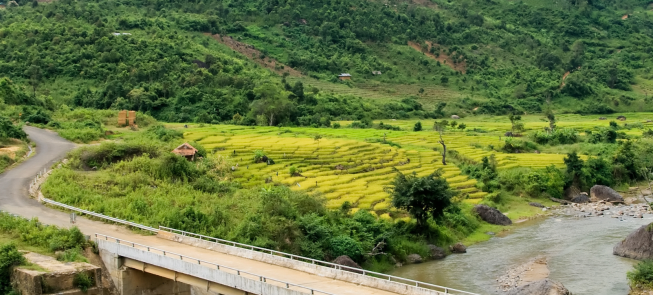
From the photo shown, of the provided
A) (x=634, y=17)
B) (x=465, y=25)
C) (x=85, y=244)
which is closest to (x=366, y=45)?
(x=465, y=25)

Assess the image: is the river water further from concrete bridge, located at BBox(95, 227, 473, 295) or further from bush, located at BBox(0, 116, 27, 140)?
bush, located at BBox(0, 116, 27, 140)

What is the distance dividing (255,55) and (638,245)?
8394cm

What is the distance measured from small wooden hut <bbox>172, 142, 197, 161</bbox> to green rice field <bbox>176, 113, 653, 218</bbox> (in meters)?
3.07

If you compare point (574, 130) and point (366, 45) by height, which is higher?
point (366, 45)

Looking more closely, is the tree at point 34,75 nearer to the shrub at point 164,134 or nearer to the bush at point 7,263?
the shrub at point 164,134

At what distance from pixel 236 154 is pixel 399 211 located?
15330 mm

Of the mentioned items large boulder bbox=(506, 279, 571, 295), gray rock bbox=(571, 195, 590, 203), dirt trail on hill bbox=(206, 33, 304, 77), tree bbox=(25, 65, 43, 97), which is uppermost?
dirt trail on hill bbox=(206, 33, 304, 77)

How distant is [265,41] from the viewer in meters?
123

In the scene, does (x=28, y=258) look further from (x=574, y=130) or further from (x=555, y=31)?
(x=555, y=31)

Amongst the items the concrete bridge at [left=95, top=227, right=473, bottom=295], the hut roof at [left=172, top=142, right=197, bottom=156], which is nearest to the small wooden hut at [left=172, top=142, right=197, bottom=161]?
the hut roof at [left=172, top=142, right=197, bottom=156]

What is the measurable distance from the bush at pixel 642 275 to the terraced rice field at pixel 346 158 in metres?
15.0

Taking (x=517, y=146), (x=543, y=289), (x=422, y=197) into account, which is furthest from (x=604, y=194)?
(x=543, y=289)

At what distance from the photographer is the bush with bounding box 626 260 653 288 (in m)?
31.6

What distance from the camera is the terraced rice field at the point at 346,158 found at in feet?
157
